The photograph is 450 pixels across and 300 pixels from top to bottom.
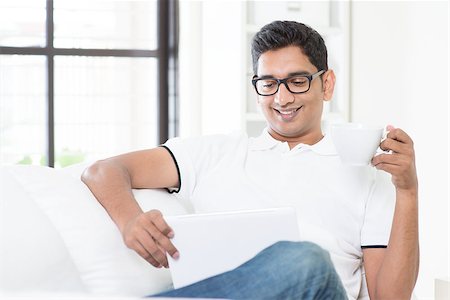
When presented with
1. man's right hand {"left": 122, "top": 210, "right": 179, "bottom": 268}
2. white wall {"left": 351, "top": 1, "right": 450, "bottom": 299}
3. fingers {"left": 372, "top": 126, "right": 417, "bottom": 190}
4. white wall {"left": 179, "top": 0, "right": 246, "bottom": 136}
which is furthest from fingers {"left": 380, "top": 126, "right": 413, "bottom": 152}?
white wall {"left": 179, "top": 0, "right": 246, "bottom": 136}

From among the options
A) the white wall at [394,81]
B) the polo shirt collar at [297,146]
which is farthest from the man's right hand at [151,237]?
the white wall at [394,81]

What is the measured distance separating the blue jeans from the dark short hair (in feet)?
2.35

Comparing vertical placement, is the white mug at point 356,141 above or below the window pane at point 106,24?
below

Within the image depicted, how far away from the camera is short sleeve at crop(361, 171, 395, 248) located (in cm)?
196

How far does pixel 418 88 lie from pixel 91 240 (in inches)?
82.0

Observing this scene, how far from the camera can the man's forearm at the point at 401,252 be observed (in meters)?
1.87

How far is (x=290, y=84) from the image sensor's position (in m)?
2.11

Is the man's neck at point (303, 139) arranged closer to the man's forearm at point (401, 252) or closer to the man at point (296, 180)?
the man at point (296, 180)

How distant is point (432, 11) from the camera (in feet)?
11.2

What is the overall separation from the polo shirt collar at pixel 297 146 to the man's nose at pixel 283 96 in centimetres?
12

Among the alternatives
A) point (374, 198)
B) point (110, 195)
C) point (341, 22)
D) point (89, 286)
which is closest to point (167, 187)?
point (110, 195)

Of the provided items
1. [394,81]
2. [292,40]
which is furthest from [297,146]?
[394,81]

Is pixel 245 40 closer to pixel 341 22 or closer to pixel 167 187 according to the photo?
pixel 341 22

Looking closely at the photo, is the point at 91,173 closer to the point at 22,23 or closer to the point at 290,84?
the point at 290,84
